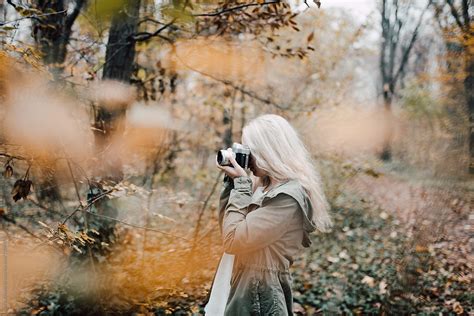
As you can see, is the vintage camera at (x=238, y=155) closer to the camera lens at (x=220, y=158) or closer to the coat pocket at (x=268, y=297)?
the camera lens at (x=220, y=158)

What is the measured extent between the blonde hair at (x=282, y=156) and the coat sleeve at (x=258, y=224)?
0.14 metres

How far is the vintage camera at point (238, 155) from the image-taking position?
202 centimetres

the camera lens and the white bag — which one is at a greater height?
the camera lens

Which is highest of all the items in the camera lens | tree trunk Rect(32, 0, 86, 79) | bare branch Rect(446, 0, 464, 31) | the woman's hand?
bare branch Rect(446, 0, 464, 31)

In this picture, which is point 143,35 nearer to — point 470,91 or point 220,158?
point 220,158

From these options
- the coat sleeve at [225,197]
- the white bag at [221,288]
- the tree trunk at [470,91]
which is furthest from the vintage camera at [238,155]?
the tree trunk at [470,91]

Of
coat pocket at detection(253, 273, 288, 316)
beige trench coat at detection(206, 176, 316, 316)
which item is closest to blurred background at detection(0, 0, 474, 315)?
beige trench coat at detection(206, 176, 316, 316)

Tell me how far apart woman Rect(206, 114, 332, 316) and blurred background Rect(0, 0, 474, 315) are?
0.81m

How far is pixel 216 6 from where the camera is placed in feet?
12.3

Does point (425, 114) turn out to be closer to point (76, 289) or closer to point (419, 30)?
point (419, 30)

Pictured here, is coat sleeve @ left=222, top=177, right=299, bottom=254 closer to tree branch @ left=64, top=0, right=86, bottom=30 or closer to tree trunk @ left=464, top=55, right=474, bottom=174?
tree branch @ left=64, top=0, right=86, bottom=30

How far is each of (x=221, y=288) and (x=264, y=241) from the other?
0.37m

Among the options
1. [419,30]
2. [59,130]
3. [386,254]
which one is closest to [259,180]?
[59,130]

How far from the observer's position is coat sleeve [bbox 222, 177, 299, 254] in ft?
5.93
